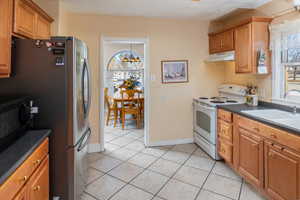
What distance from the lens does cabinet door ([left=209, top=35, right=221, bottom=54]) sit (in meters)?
3.37

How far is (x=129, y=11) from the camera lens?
3.11 m

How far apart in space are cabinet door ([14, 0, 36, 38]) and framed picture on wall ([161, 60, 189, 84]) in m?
2.13

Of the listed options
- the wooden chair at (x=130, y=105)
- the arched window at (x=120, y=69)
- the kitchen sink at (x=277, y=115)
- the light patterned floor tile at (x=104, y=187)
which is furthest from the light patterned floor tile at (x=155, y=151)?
the arched window at (x=120, y=69)

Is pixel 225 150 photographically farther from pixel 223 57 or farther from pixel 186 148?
pixel 223 57

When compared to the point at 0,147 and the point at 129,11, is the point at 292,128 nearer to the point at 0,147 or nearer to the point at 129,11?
the point at 0,147

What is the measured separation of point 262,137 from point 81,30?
3.10 meters

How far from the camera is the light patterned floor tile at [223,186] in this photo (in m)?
2.12

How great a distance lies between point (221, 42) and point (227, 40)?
0.60 ft

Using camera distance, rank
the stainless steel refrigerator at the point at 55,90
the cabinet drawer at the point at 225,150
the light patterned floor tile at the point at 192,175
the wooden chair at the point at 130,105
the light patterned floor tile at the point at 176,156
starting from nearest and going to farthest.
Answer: the stainless steel refrigerator at the point at 55,90 → the light patterned floor tile at the point at 192,175 → the cabinet drawer at the point at 225,150 → the light patterned floor tile at the point at 176,156 → the wooden chair at the point at 130,105

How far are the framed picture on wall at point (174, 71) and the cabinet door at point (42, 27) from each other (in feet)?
6.35

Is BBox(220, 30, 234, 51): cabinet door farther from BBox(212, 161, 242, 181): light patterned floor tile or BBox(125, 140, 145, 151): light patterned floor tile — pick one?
BBox(125, 140, 145, 151): light patterned floor tile

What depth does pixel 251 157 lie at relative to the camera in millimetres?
2117

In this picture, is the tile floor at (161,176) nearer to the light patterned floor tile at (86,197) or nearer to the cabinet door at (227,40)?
the light patterned floor tile at (86,197)

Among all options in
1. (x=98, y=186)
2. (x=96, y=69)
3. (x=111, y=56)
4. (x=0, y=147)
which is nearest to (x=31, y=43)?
(x=0, y=147)
